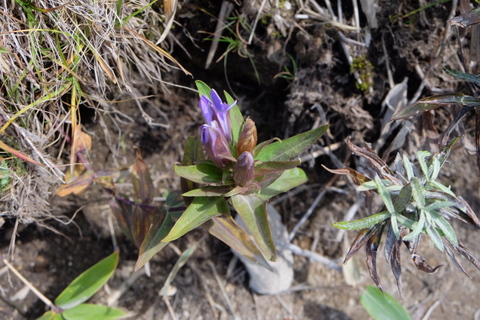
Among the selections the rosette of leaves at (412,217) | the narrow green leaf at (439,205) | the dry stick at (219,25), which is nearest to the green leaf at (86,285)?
the dry stick at (219,25)

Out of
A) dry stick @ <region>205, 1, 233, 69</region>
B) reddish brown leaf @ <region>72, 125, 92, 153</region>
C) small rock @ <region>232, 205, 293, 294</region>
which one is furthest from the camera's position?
small rock @ <region>232, 205, 293, 294</region>

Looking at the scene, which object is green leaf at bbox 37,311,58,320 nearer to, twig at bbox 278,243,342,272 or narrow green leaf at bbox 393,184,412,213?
twig at bbox 278,243,342,272

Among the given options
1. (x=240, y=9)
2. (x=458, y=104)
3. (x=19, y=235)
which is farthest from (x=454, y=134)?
(x=19, y=235)

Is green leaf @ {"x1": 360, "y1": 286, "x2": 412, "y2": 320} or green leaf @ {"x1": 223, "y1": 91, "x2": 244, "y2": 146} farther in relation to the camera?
green leaf @ {"x1": 360, "y1": 286, "x2": 412, "y2": 320}

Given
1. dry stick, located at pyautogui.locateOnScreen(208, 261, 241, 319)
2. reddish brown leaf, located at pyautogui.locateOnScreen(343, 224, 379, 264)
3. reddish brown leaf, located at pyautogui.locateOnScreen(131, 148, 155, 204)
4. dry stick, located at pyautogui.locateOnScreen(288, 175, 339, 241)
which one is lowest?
dry stick, located at pyautogui.locateOnScreen(208, 261, 241, 319)

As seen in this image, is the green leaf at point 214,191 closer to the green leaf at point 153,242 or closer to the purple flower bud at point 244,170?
the purple flower bud at point 244,170

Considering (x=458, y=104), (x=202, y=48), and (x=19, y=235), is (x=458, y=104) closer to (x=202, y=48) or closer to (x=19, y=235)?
(x=202, y=48)

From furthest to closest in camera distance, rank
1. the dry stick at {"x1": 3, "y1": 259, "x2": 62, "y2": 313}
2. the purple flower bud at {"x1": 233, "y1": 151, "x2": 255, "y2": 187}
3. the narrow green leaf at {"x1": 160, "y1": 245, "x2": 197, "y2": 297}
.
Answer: the narrow green leaf at {"x1": 160, "y1": 245, "x2": 197, "y2": 297}
the dry stick at {"x1": 3, "y1": 259, "x2": 62, "y2": 313}
the purple flower bud at {"x1": 233, "y1": 151, "x2": 255, "y2": 187}

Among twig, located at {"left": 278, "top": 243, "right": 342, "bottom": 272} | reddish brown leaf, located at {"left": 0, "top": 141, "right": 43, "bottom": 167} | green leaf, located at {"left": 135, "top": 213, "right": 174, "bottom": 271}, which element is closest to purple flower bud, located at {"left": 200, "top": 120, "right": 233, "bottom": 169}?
green leaf, located at {"left": 135, "top": 213, "right": 174, "bottom": 271}
